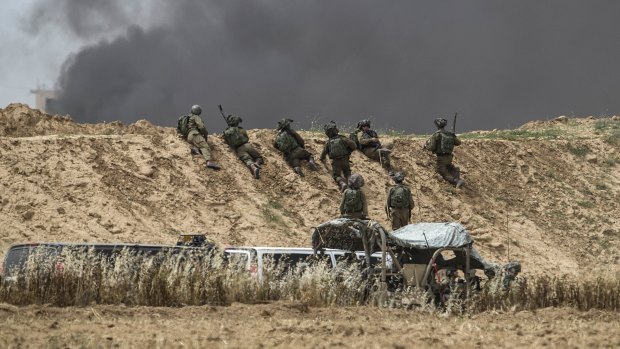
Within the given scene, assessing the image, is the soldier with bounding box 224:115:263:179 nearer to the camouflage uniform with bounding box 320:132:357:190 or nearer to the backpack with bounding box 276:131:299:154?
the backpack with bounding box 276:131:299:154

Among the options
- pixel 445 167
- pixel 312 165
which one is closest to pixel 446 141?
pixel 445 167

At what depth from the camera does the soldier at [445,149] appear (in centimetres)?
3055

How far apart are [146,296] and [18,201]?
333 inches

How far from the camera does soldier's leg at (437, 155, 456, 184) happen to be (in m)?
31.1

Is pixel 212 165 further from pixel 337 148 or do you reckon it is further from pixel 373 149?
pixel 373 149

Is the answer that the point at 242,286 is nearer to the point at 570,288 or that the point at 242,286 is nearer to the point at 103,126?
the point at 570,288

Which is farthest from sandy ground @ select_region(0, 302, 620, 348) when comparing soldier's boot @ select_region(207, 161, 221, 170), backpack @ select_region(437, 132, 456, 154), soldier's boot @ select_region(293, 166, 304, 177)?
backpack @ select_region(437, 132, 456, 154)

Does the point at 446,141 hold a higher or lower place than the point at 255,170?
higher

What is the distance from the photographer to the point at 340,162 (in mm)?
28984

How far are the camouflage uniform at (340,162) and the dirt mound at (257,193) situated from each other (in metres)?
0.34

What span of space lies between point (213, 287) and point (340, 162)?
11555 millimetres

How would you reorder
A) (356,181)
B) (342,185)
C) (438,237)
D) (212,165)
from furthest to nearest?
(342,185) < (212,165) < (356,181) < (438,237)

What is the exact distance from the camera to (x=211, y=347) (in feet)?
42.6

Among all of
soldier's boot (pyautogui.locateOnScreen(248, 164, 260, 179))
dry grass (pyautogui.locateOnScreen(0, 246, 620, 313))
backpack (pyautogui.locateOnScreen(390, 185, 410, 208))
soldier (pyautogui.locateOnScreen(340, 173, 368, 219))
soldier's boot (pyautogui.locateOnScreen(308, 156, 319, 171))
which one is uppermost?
soldier's boot (pyautogui.locateOnScreen(308, 156, 319, 171))
